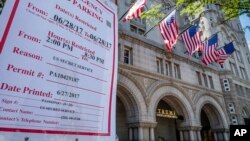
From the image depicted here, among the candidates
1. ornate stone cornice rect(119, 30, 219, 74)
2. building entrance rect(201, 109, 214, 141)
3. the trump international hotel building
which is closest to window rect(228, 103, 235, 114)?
the trump international hotel building

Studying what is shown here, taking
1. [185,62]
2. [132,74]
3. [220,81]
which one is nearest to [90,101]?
[132,74]

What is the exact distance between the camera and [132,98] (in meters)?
13.2

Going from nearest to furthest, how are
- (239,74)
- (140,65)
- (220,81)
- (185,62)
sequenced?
(140,65), (185,62), (220,81), (239,74)

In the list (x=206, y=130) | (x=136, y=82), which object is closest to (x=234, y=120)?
(x=206, y=130)

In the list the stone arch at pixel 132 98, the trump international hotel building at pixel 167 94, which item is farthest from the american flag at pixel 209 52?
the stone arch at pixel 132 98

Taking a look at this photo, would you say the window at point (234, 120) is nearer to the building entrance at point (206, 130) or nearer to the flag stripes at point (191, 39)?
the building entrance at point (206, 130)

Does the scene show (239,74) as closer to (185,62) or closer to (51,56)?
(185,62)

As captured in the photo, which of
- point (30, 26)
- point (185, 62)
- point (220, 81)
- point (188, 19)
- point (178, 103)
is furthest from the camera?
point (188, 19)

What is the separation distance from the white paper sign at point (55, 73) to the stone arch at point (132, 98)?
1073 cm

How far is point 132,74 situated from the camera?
13.6 metres

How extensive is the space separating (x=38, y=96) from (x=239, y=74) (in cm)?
3119

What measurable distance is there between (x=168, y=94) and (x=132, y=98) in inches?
152

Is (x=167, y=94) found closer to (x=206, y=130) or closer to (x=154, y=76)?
(x=154, y=76)

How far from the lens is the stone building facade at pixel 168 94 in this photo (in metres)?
13.3
